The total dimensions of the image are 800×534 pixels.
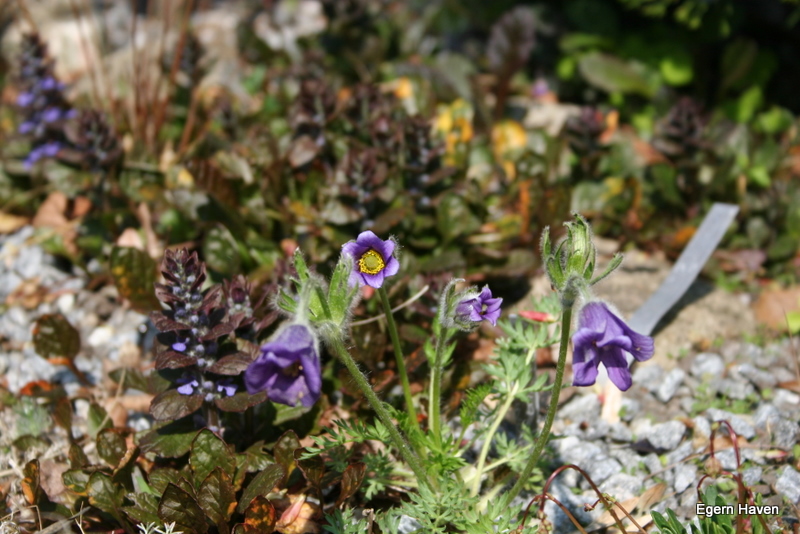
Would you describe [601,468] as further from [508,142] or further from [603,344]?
[508,142]

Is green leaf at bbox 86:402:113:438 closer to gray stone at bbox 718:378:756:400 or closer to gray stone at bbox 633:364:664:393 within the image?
gray stone at bbox 633:364:664:393

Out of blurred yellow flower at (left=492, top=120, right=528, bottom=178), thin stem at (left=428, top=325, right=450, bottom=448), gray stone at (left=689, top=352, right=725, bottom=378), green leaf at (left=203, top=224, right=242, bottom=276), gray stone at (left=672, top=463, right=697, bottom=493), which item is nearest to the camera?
thin stem at (left=428, top=325, right=450, bottom=448)

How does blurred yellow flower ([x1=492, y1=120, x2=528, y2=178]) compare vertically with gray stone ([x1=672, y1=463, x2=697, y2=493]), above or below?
above

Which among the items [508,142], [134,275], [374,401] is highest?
[374,401]

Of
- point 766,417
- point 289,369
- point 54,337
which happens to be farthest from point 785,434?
point 54,337

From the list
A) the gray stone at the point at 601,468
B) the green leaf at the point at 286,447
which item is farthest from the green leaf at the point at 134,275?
the gray stone at the point at 601,468

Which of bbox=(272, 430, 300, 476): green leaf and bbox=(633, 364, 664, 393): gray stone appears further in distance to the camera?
bbox=(633, 364, 664, 393): gray stone

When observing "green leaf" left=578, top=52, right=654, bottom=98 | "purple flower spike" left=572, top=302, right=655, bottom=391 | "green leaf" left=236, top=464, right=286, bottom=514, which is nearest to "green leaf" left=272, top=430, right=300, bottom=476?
"green leaf" left=236, top=464, right=286, bottom=514
